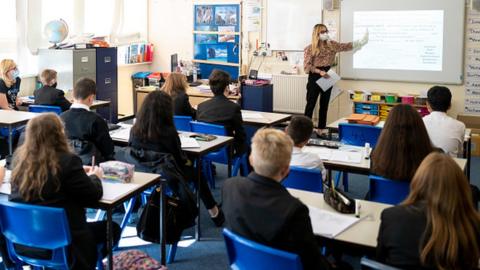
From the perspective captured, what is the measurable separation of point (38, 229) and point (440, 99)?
298 centimetres

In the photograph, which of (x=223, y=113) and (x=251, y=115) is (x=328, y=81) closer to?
(x=251, y=115)

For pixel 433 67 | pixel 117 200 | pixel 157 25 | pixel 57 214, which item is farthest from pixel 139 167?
pixel 157 25

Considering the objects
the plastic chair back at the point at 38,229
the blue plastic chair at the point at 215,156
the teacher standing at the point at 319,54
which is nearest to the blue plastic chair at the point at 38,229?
the plastic chair back at the point at 38,229

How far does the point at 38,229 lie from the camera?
2725 mm

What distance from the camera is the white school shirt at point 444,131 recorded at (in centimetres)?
425

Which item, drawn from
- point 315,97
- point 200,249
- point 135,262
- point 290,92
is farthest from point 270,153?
point 290,92

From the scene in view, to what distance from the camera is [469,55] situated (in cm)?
748

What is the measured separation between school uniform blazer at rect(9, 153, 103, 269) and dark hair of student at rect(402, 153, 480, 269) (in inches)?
64.5

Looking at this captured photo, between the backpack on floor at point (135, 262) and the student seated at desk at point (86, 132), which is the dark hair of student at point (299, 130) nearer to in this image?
the backpack on floor at point (135, 262)

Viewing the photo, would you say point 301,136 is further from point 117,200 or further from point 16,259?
point 16,259

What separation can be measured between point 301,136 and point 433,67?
16.0 feet

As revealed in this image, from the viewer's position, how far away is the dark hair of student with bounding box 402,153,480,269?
2025 mm

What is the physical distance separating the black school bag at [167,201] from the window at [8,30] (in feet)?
13.3

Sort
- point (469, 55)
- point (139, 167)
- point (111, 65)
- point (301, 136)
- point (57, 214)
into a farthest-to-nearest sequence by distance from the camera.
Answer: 1. point (111, 65)
2. point (469, 55)
3. point (139, 167)
4. point (301, 136)
5. point (57, 214)
